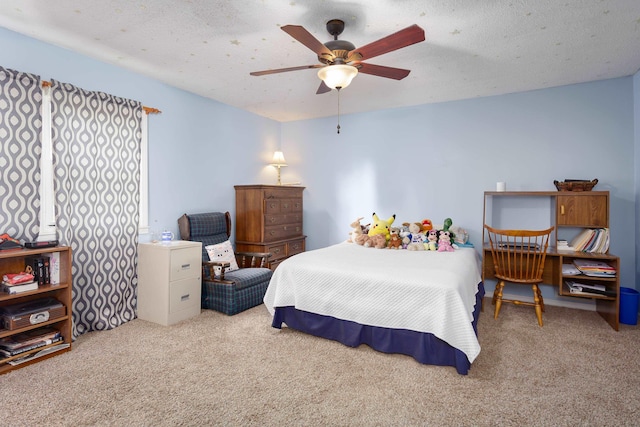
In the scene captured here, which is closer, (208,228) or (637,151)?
(637,151)

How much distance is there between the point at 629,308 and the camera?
11.0 ft

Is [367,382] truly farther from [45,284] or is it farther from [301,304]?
[45,284]

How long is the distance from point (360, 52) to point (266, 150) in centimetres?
340

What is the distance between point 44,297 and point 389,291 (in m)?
2.88

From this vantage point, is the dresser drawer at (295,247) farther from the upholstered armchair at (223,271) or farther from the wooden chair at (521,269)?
the wooden chair at (521,269)

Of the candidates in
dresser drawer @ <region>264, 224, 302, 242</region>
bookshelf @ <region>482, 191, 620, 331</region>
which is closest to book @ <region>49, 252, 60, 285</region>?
dresser drawer @ <region>264, 224, 302, 242</region>

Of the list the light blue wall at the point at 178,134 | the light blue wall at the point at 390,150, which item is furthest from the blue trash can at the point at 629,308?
the light blue wall at the point at 178,134

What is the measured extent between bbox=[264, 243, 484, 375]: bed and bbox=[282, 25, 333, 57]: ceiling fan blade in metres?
1.70

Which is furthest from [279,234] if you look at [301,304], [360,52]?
[360,52]

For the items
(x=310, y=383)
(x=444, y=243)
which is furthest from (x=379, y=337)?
(x=444, y=243)

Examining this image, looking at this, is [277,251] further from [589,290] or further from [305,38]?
[589,290]

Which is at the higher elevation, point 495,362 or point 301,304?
point 301,304

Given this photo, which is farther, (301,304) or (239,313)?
(239,313)

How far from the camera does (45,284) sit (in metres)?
2.74
